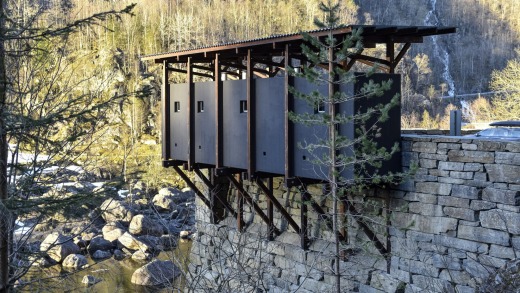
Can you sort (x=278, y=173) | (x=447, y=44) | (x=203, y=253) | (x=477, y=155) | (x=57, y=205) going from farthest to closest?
1. (x=447, y=44)
2. (x=203, y=253)
3. (x=278, y=173)
4. (x=477, y=155)
5. (x=57, y=205)

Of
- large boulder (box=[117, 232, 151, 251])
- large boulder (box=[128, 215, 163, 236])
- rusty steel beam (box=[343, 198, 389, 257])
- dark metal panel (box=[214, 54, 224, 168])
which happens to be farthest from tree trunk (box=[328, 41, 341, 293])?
large boulder (box=[128, 215, 163, 236])

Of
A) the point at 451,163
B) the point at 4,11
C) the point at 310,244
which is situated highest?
the point at 4,11

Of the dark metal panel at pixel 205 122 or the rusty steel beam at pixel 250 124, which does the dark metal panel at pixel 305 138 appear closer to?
the rusty steel beam at pixel 250 124

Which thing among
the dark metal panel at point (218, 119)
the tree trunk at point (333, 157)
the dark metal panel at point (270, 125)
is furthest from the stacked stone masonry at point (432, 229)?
the dark metal panel at point (218, 119)

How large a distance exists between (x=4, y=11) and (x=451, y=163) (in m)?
5.99

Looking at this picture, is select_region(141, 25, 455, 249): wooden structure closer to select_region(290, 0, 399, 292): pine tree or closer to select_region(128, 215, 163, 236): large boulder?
select_region(290, 0, 399, 292): pine tree

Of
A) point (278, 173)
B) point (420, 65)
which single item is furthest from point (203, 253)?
point (420, 65)

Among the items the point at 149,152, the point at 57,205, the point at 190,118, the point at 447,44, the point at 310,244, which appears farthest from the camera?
the point at 447,44

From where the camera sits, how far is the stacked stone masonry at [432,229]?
8445mm

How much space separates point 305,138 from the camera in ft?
33.3

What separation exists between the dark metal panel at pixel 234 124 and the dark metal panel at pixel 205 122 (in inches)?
17.7

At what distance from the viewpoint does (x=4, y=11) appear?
7.39m

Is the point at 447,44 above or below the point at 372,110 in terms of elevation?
above

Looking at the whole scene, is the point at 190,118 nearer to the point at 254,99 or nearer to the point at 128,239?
the point at 254,99
